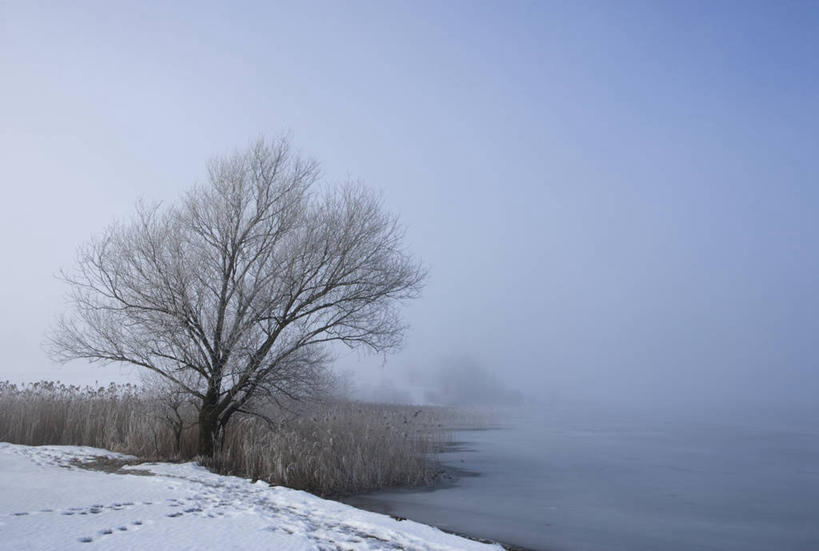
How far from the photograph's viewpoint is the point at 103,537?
5.03 metres

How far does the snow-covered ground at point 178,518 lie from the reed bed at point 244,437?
3292 millimetres

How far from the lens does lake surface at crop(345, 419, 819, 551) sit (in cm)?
946

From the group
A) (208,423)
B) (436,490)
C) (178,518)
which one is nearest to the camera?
(178,518)

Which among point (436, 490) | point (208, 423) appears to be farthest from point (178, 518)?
point (436, 490)

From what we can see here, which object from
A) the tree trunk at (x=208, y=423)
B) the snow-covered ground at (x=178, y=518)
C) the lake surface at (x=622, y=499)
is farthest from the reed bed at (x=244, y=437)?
the snow-covered ground at (x=178, y=518)

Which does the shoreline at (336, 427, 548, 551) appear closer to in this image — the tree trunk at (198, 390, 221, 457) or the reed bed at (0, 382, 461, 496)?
the reed bed at (0, 382, 461, 496)

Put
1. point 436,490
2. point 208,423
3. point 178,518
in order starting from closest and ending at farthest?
point 178,518
point 208,423
point 436,490

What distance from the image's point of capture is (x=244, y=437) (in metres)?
13.0

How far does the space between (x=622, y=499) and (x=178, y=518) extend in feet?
32.7

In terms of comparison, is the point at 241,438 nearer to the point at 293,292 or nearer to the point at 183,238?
the point at 293,292

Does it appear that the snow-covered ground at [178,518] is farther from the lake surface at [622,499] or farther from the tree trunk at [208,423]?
the tree trunk at [208,423]

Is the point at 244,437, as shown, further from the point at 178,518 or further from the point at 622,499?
the point at 622,499

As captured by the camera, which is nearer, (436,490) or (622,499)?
(622,499)

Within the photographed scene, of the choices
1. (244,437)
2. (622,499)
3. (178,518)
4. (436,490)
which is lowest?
(622,499)
